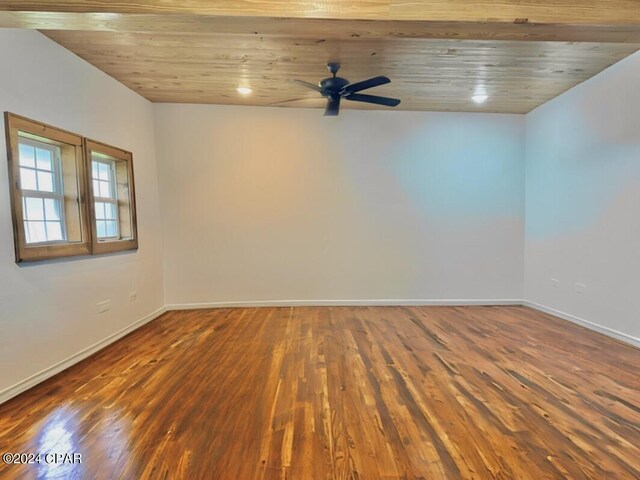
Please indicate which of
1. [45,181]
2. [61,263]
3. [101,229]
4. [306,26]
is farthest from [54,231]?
[306,26]

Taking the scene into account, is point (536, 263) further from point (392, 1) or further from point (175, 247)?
point (175, 247)

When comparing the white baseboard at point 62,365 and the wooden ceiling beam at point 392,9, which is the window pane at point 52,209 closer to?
the white baseboard at point 62,365

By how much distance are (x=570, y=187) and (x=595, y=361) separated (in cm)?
220

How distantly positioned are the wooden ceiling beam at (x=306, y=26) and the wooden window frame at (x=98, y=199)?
1316 millimetres

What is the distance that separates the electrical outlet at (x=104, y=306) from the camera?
3021 mm

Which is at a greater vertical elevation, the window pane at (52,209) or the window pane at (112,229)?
the window pane at (52,209)

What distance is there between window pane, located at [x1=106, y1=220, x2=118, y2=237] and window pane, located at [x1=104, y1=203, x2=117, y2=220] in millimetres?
60

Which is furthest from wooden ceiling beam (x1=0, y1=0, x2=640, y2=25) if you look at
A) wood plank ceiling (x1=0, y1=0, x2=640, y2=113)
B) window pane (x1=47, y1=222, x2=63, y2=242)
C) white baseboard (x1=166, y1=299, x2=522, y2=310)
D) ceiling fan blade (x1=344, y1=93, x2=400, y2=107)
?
white baseboard (x1=166, y1=299, x2=522, y2=310)

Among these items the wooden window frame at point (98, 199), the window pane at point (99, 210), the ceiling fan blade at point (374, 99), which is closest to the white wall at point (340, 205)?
the wooden window frame at point (98, 199)

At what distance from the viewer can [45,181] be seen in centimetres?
260

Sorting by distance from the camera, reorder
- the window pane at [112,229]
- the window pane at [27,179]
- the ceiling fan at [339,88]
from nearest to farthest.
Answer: the window pane at [27,179] < the ceiling fan at [339,88] < the window pane at [112,229]

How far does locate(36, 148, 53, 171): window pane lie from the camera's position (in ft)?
8.32

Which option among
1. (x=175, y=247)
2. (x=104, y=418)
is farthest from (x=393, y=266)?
(x=104, y=418)

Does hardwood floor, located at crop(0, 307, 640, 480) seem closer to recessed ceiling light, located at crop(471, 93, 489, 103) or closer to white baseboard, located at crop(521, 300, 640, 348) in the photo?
white baseboard, located at crop(521, 300, 640, 348)
